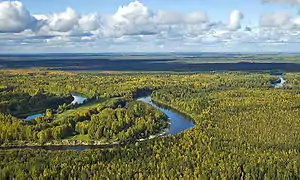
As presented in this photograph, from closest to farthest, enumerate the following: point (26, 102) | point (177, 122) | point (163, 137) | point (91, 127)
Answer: point (163, 137), point (91, 127), point (177, 122), point (26, 102)

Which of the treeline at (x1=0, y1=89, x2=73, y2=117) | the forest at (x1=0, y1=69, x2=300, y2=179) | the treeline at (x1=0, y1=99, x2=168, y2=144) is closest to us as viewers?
the forest at (x1=0, y1=69, x2=300, y2=179)

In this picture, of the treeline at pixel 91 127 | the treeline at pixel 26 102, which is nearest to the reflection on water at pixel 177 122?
the treeline at pixel 91 127

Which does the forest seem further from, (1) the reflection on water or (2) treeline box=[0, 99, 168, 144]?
(1) the reflection on water

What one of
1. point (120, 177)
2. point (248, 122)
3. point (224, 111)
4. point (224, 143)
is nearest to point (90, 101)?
point (224, 111)

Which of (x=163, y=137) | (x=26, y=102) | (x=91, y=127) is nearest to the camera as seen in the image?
(x=163, y=137)

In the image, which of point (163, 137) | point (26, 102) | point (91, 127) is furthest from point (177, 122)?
point (26, 102)

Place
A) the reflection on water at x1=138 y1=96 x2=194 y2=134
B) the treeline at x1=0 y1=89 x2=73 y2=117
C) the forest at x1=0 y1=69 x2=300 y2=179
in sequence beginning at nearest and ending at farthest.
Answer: the forest at x1=0 y1=69 x2=300 y2=179 → the reflection on water at x1=138 y1=96 x2=194 y2=134 → the treeline at x1=0 y1=89 x2=73 y2=117

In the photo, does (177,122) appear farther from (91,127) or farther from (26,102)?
(26,102)

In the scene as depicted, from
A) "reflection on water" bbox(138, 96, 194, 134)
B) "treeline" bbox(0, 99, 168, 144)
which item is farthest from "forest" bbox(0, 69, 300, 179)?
"reflection on water" bbox(138, 96, 194, 134)
